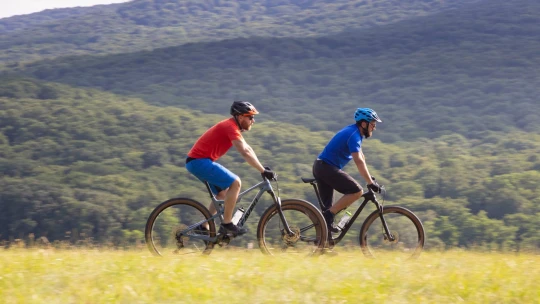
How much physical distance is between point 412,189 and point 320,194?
289 feet

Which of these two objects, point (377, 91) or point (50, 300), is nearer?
point (50, 300)

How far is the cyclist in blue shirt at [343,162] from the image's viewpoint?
9.88 meters

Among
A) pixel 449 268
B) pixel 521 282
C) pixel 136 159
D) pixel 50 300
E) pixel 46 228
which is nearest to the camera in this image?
pixel 50 300

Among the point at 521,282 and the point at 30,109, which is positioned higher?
the point at 521,282

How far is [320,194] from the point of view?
10.2 meters

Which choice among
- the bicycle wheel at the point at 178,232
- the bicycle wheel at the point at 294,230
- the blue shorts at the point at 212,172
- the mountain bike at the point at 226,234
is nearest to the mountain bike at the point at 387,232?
the bicycle wheel at the point at 294,230

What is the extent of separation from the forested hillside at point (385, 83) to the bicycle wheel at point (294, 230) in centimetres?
12221

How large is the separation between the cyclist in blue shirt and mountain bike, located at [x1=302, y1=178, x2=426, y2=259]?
0.16 m

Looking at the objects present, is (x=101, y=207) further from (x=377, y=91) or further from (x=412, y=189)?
(x=377, y=91)

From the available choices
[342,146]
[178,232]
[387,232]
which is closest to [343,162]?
[342,146]

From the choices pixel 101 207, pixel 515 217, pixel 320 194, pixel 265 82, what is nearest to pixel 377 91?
pixel 265 82

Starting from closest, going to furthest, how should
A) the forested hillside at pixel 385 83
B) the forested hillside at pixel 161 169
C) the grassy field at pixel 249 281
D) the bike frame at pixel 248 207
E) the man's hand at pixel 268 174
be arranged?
1. the grassy field at pixel 249 281
2. the man's hand at pixel 268 174
3. the bike frame at pixel 248 207
4. the forested hillside at pixel 161 169
5. the forested hillside at pixel 385 83

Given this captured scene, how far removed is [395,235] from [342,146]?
1.42 m

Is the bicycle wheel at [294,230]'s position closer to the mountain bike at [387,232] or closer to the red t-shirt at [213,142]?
the mountain bike at [387,232]
